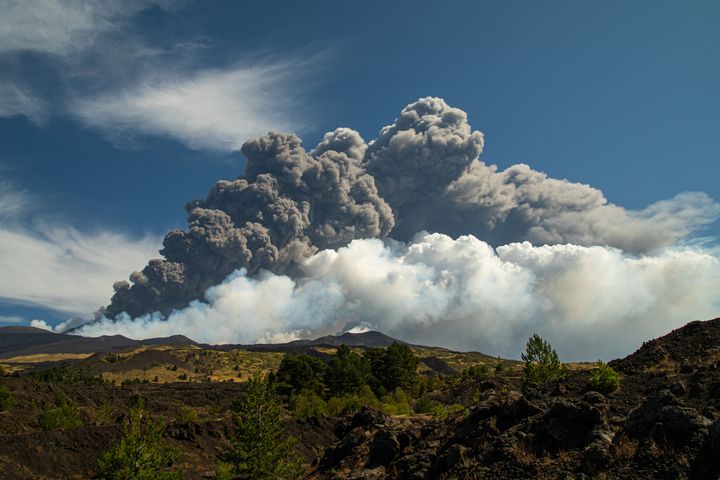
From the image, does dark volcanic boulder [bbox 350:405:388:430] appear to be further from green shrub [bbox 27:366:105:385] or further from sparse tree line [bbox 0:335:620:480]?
green shrub [bbox 27:366:105:385]

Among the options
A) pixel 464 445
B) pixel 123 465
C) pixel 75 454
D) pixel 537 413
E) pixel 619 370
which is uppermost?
pixel 619 370

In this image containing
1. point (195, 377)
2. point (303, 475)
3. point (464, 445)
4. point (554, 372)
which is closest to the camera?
point (464, 445)

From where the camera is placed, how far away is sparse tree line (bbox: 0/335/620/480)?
2962cm

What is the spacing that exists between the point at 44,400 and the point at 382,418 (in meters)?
62.7

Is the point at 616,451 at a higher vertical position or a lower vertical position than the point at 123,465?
higher

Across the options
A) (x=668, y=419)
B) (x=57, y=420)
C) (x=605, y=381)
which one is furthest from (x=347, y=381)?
(x=668, y=419)

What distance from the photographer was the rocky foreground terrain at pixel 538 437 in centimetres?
1579

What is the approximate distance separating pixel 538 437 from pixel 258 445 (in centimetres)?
2169

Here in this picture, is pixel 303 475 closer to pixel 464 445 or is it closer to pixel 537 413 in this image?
pixel 464 445

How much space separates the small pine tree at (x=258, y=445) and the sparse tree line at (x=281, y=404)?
0.22 feet

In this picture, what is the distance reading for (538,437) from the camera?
2042 cm

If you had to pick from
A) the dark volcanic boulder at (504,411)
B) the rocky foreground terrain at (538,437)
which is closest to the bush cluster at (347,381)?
the rocky foreground terrain at (538,437)

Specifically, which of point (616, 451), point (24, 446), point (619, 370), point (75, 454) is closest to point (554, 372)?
point (619, 370)

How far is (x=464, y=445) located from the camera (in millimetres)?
23688
